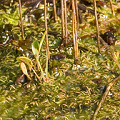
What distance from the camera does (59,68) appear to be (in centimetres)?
260

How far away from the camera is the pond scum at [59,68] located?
7.22ft

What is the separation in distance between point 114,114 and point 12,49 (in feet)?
4.07

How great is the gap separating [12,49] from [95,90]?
0.97 meters

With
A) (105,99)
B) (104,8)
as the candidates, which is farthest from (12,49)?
(104,8)

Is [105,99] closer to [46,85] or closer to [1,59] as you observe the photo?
[46,85]

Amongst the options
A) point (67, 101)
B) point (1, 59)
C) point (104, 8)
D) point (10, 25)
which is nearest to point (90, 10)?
point (104, 8)

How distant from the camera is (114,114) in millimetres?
2135

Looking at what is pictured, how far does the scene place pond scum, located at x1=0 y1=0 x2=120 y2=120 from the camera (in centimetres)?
220

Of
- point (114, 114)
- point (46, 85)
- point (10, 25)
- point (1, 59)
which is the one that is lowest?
point (114, 114)

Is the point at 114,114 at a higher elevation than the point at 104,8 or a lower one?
lower

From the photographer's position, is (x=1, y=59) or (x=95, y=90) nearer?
(x=95, y=90)

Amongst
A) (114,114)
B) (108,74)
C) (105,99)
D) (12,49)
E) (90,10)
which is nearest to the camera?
(114,114)

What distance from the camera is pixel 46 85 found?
95.1 inches

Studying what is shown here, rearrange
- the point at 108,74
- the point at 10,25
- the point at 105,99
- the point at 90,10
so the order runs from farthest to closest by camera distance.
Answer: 1. the point at 90,10
2. the point at 10,25
3. the point at 108,74
4. the point at 105,99
